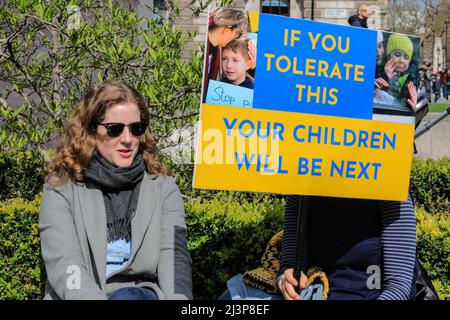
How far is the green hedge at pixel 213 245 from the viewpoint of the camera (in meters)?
4.39

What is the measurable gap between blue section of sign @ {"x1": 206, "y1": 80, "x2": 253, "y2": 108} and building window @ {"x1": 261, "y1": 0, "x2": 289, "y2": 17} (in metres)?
25.6

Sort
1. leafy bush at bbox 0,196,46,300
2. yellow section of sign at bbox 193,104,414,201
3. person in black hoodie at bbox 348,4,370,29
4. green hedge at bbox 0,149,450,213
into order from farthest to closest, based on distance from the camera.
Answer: person in black hoodie at bbox 348,4,370,29 → green hedge at bbox 0,149,450,213 → leafy bush at bbox 0,196,46,300 → yellow section of sign at bbox 193,104,414,201

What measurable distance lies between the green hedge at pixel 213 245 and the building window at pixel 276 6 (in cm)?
2388

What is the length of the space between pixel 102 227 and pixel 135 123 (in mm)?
477

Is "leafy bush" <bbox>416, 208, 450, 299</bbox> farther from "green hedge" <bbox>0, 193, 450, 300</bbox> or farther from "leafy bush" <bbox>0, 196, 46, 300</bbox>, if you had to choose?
"leafy bush" <bbox>0, 196, 46, 300</bbox>

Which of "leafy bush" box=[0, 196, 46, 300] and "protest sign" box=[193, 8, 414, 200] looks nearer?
"protest sign" box=[193, 8, 414, 200]

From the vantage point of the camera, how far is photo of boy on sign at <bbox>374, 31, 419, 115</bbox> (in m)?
2.87

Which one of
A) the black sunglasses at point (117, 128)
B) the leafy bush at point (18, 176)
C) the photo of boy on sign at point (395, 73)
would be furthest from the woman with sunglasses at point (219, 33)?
the leafy bush at point (18, 176)

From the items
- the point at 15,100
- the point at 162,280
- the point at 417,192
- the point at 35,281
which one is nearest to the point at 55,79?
the point at 35,281

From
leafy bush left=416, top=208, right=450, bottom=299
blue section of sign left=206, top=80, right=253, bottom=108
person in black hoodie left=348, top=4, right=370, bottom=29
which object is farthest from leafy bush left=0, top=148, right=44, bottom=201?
person in black hoodie left=348, top=4, right=370, bottom=29

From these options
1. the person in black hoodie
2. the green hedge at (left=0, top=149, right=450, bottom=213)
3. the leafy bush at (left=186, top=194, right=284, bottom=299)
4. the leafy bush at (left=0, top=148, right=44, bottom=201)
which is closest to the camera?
the leafy bush at (left=186, top=194, right=284, bottom=299)

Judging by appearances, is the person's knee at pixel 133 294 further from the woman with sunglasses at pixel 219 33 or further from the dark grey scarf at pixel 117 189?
the woman with sunglasses at pixel 219 33

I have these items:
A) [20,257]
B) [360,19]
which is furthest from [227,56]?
[360,19]

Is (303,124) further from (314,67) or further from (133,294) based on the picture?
(133,294)
